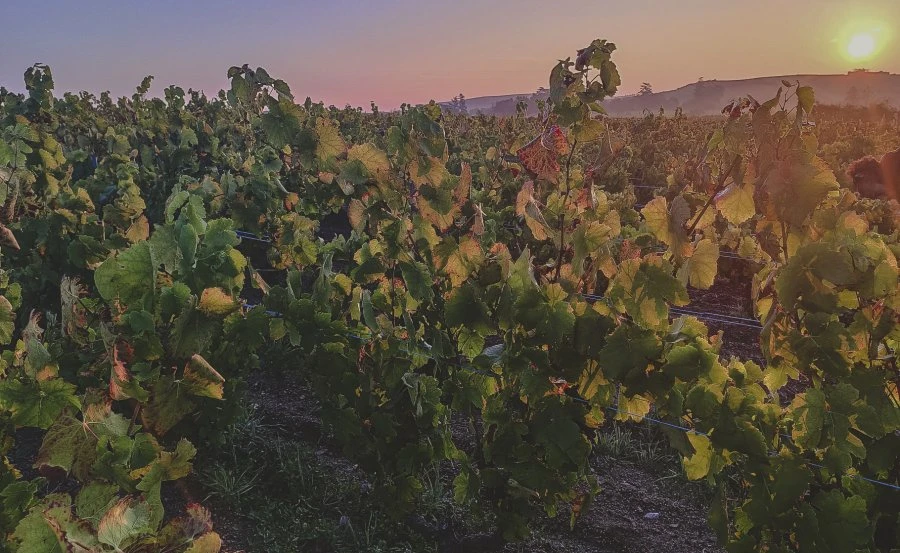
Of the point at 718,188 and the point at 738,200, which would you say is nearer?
the point at 738,200

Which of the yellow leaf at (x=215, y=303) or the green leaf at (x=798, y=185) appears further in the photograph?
the yellow leaf at (x=215, y=303)

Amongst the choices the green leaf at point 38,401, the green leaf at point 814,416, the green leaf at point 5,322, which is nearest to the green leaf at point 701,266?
the green leaf at point 814,416

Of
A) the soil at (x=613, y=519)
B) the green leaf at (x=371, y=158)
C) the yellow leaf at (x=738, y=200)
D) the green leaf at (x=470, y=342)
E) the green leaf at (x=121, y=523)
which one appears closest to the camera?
the green leaf at (x=121, y=523)

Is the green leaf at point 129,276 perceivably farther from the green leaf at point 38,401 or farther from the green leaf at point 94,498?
the green leaf at point 94,498

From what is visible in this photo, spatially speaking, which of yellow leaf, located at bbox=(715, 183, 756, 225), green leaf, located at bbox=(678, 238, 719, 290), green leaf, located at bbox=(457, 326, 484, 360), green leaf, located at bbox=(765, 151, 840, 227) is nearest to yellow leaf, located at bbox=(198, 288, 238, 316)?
green leaf, located at bbox=(457, 326, 484, 360)

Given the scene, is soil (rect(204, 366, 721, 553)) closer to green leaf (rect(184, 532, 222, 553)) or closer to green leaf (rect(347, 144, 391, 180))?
green leaf (rect(347, 144, 391, 180))

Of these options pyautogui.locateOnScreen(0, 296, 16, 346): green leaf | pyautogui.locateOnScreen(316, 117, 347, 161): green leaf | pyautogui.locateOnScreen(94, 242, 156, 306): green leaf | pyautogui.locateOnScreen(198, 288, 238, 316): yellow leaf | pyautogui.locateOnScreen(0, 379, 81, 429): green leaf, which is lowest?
pyautogui.locateOnScreen(0, 379, 81, 429): green leaf

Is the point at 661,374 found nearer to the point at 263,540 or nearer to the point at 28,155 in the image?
the point at 263,540

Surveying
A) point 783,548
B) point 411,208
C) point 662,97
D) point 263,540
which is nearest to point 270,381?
point 263,540

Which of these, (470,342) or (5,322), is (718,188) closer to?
(470,342)

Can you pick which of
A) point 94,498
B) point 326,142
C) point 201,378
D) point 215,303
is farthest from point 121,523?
point 326,142

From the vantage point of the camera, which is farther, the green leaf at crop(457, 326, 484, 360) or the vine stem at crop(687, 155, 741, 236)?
the green leaf at crop(457, 326, 484, 360)

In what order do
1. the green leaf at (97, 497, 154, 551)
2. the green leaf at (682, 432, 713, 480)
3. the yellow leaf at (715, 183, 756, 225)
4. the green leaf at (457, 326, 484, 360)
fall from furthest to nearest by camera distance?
the green leaf at (457, 326, 484, 360) < the green leaf at (682, 432, 713, 480) < the yellow leaf at (715, 183, 756, 225) < the green leaf at (97, 497, 154, 551)

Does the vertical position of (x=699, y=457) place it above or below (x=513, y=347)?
below
